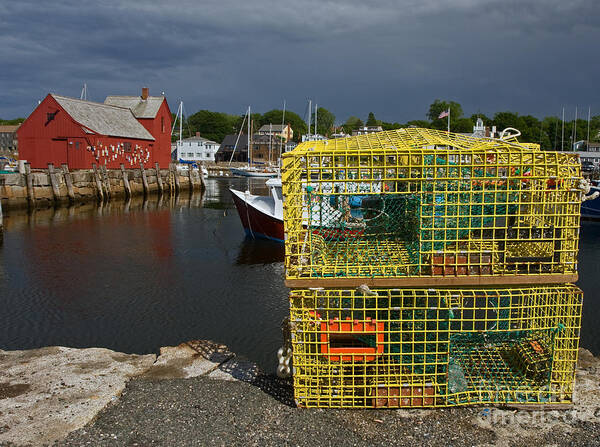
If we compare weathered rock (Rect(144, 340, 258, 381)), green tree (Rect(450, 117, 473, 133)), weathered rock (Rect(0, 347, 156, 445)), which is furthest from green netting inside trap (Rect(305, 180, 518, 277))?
green tree (Rect(450, 117, 473, 133))

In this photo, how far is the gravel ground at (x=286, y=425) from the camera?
4.98 meters

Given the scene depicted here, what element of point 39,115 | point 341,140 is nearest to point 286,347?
point 341,140

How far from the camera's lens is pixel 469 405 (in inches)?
221

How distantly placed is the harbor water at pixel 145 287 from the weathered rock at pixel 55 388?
3.17 meters

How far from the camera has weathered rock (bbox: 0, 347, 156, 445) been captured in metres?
5.12

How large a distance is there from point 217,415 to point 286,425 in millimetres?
732

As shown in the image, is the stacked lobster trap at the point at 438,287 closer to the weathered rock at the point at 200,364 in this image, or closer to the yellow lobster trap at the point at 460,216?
the yellow lobster trap at the point at 460,216

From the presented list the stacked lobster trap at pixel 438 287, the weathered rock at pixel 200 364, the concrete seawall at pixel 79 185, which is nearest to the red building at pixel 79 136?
the concrete seawall at pixel 79 185

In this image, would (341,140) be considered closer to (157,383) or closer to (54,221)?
(157,383)

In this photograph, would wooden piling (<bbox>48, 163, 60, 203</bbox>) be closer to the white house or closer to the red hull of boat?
the red hull of boat

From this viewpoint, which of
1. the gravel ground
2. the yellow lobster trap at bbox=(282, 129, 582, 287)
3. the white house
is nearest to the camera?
the gravel ground

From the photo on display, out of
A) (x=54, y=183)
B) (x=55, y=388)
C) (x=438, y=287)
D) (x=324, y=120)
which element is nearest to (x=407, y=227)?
(x=438, y=287)

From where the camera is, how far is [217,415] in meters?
5.44

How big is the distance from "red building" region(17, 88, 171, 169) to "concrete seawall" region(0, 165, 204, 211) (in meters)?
2.85
